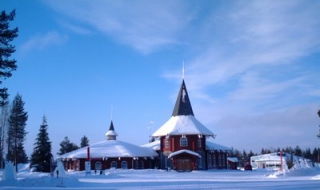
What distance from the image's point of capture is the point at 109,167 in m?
46.8

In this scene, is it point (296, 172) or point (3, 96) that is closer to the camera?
point (3, 96)

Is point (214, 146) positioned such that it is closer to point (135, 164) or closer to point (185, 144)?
point (185, 144)

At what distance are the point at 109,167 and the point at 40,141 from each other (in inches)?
376

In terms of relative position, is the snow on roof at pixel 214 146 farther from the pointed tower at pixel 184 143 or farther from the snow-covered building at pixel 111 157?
the snow-covered building at pixel 111 157

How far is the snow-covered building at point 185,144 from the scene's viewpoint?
45.2 m

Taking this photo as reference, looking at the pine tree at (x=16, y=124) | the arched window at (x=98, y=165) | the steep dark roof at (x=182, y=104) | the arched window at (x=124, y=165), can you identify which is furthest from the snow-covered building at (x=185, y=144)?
the pine tree at (x=16, y=124)

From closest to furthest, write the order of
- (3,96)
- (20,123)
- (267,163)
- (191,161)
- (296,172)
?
(3,96) < (296,172) < (191,161) < (20,123) < (267,163)

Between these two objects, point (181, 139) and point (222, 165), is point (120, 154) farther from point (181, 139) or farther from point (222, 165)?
point (222, 165)

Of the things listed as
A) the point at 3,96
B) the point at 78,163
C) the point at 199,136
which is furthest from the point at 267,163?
the point at 3,96

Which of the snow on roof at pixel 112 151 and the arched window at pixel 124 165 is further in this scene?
the arched window at pixel 124 165

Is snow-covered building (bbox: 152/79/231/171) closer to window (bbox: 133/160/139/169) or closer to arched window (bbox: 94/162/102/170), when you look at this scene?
window (bbox: 133/160/139/169)

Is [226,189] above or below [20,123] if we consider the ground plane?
below

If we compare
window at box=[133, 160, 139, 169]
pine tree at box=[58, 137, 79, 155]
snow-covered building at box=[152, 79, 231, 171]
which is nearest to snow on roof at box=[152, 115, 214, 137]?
snow-covered building at box=[152, 79, 231, 171]

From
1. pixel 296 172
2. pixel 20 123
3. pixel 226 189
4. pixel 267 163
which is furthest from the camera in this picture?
pixel 267 163
